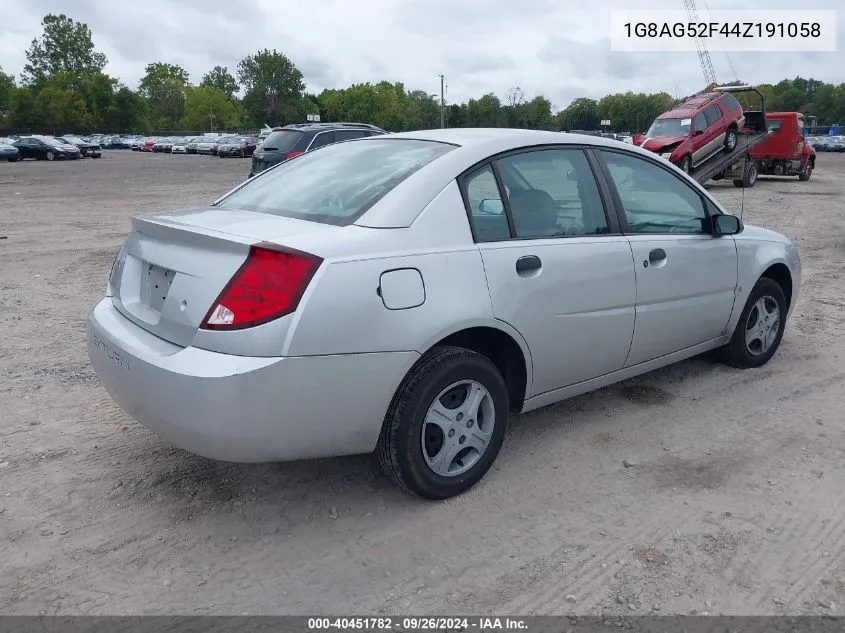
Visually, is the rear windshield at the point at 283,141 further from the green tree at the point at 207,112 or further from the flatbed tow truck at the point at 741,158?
the green tree at the point at 207,112

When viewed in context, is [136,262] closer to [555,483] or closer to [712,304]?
[555,483]

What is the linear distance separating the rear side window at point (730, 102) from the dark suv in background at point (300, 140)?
40.5ft

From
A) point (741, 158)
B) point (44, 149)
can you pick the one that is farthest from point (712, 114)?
point (44, 149)

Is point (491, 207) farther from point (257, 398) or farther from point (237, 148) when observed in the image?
point (237, 148)

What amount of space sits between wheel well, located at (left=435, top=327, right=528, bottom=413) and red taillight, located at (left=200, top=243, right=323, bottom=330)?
0.83 meters

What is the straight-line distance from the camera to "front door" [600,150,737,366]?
411 cm

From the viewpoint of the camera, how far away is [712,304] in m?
4.58

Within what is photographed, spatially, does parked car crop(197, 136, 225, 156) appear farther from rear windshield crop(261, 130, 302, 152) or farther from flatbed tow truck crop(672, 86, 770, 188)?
rear windshield crop(261, 130, 302, 152)

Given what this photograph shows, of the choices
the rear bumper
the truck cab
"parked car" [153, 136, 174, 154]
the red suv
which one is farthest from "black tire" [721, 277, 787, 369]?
"parked car" [153, 136, 174, 154]

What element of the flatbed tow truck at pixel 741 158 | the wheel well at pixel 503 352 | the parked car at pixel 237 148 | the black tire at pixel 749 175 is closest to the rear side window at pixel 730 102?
the flatbed tow truck at pixel 741 158

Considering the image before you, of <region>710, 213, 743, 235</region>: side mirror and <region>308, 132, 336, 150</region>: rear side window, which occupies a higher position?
<region>308, 132, 336, 150</region>: rear side window

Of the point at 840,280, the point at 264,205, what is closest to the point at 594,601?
the point at 264,205

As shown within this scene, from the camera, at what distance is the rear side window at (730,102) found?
2219 cm

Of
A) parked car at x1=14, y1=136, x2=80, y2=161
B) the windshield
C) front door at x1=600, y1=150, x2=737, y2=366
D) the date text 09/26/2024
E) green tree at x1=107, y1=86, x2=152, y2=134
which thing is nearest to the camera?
the date text 09/26/2024
